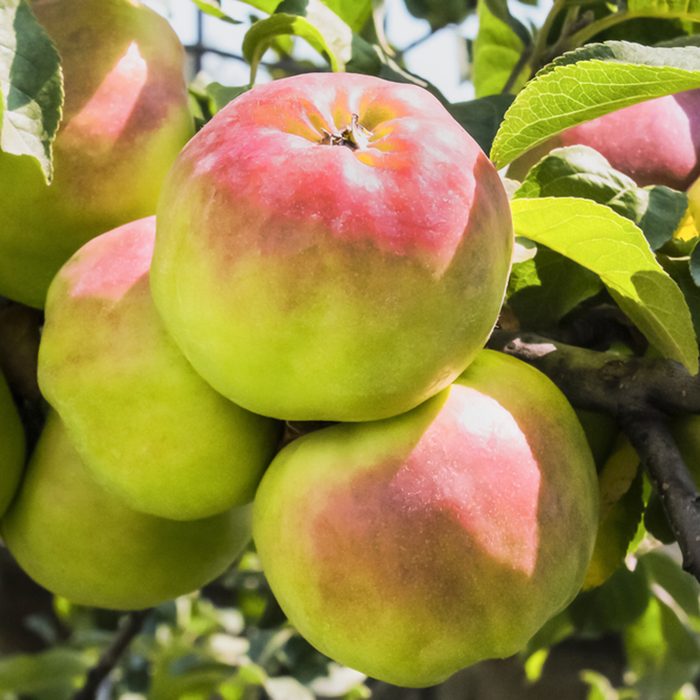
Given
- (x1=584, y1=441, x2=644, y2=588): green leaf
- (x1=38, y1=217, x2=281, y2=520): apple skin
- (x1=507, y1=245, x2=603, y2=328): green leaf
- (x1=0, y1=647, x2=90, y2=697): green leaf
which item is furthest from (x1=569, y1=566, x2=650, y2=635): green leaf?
(x1=0, y1=647, x2=90, y2=697): green leaf

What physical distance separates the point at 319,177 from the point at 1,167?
0.28 meters

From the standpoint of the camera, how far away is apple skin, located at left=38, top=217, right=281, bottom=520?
2.15 ft

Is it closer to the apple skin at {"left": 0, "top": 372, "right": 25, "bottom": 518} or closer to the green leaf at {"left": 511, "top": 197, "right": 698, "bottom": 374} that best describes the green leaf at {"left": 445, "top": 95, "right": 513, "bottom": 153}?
the green leaf at {"left": 511, "top": 197, "right": 698, "bottom": 374}

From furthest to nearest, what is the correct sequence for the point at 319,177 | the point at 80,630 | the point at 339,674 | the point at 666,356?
1. the point at 80,630
2. the point at 339,674
3. the point at 666,356
4. the point at 319,177

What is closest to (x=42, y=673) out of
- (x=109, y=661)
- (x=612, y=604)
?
(x=109, y=661)

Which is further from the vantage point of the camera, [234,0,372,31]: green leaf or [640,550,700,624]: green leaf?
[640,550,700,624]: green leaf

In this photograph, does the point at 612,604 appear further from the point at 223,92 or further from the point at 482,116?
the point at 223,92

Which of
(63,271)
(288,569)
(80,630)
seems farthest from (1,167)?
(80,630)

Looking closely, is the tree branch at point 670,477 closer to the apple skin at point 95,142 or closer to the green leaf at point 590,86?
the green leaf at point 590,86

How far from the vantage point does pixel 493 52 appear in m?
1.07

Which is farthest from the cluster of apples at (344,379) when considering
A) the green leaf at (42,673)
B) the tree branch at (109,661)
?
the green leaf at (42,673)

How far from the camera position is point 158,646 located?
5.71ft

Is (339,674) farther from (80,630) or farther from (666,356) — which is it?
(666,356)

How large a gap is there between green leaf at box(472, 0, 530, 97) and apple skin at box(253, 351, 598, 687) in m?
0.51
